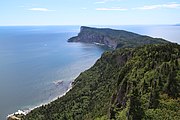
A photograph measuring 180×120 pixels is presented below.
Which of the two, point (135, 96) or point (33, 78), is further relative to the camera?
point (33, 78)

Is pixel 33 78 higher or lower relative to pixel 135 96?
lower

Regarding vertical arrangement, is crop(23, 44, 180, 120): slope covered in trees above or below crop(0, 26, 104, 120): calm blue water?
above

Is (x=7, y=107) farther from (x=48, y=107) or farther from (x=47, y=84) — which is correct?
(x=47, y=84)

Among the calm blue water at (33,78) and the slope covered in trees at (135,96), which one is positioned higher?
the slope covered in trees at (135,96)

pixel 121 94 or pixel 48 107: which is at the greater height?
pixel 121 94

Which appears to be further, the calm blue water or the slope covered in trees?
the calm blue water

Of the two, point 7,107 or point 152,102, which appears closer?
point 152,102

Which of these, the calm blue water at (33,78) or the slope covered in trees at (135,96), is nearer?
the slope covered in trees at (135,96)

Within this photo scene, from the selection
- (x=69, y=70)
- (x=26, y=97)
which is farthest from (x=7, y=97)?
(x=69, y=70)
